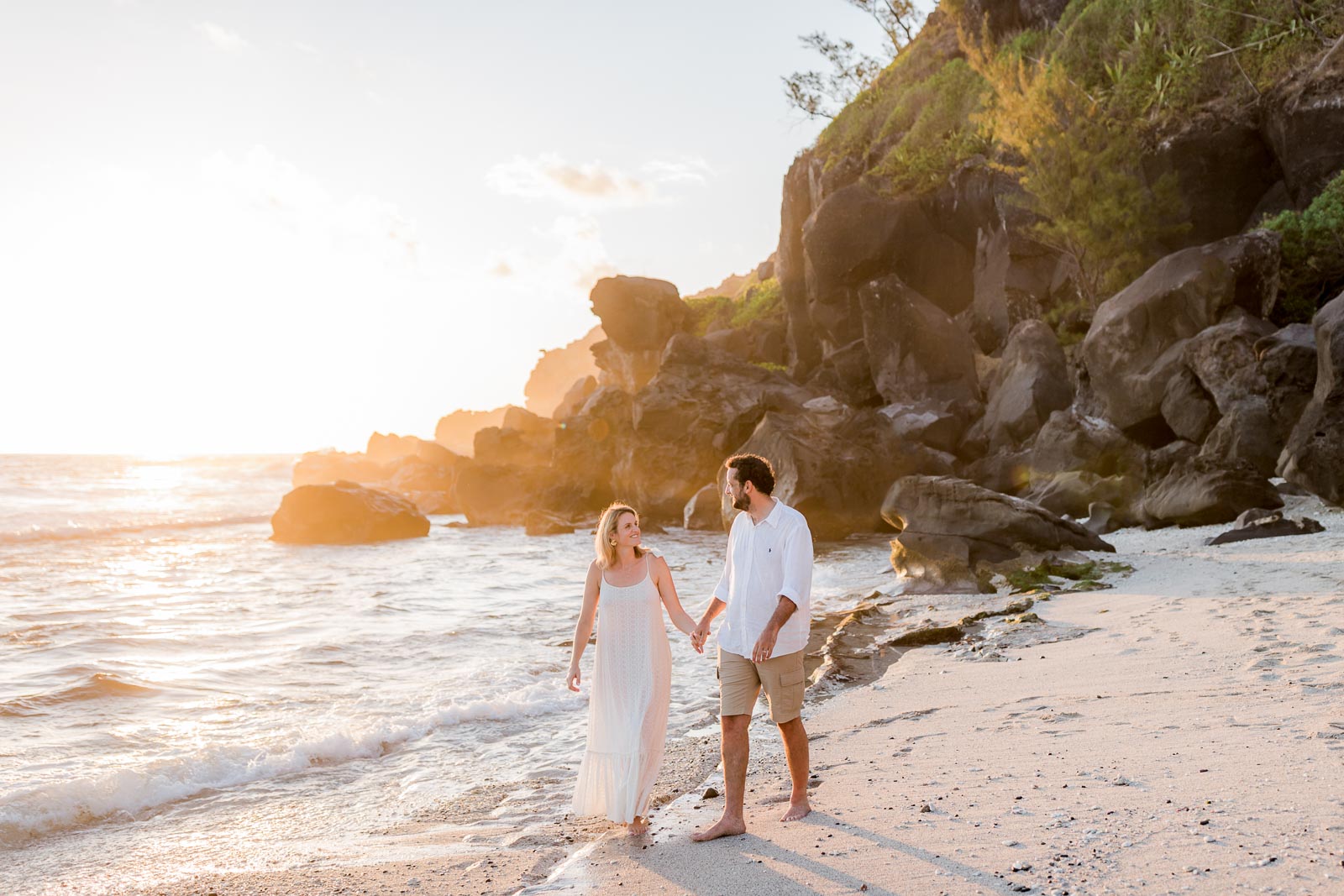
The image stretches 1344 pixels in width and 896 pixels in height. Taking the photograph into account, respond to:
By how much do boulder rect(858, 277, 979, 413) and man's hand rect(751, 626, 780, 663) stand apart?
23684mm

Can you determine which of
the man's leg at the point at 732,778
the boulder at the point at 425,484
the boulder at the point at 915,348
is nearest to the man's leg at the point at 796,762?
the man's leg at the point at 732,778

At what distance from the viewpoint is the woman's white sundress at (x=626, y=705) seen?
16.0 feet

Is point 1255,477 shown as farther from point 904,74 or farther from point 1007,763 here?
point 904,74

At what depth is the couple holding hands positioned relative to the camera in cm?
461

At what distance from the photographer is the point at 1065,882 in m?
3.27

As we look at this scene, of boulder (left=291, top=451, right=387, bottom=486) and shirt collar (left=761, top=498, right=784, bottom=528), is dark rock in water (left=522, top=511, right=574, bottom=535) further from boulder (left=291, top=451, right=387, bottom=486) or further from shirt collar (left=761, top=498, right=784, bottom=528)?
boulder (left=291, top=451, right=387, bottom=486)

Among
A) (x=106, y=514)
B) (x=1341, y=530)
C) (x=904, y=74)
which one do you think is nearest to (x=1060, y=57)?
(x=904, y=74)

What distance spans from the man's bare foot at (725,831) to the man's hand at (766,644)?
0.78 meters

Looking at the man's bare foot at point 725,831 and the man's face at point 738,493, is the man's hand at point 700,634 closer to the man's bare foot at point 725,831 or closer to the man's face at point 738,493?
the man's face at point 738,493

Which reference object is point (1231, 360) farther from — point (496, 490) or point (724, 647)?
point (496, 490)

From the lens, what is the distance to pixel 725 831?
4.46 m

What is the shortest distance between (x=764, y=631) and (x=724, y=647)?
283mm

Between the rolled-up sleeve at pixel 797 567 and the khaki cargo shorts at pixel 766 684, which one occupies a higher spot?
the rolled-up sleeve at pixel 797 567

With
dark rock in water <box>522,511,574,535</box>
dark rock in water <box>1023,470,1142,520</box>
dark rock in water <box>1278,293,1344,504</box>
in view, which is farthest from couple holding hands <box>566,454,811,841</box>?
dark rock in water <box>522,511,574,535</box>
